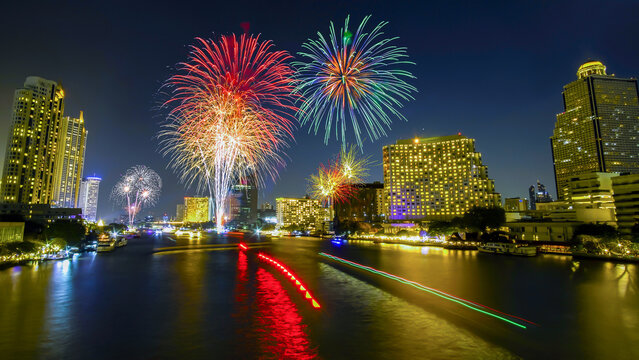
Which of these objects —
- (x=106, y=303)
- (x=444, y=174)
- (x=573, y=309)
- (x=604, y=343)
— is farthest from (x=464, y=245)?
(x=444, y=174)

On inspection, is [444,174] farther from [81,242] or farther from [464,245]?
[81,242]

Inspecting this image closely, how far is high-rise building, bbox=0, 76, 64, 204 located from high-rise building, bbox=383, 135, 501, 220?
167 meters

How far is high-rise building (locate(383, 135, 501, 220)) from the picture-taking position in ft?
581

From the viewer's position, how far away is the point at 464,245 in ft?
267

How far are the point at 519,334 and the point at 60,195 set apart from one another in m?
238

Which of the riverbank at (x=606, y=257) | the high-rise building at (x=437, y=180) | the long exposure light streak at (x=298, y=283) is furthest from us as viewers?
the high-rise building at (x=437, y=180)

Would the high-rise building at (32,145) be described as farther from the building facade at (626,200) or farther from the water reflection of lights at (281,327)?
the building facade at (626,200)

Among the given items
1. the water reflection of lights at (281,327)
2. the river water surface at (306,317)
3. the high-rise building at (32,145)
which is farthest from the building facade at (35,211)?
the water reflection of lights at (281,327)

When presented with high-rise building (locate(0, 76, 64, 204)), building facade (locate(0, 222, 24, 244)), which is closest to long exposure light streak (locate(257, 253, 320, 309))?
building facade (locate(0, 222, 24, 244))

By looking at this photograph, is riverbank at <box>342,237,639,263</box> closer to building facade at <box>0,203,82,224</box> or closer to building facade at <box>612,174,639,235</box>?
building facade at <box>612,174,639,235</box>

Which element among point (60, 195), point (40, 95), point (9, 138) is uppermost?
point (40, 95)

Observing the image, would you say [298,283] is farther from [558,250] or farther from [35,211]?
[35,211]

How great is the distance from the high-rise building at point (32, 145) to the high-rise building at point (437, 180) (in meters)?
167

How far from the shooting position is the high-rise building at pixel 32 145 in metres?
129
